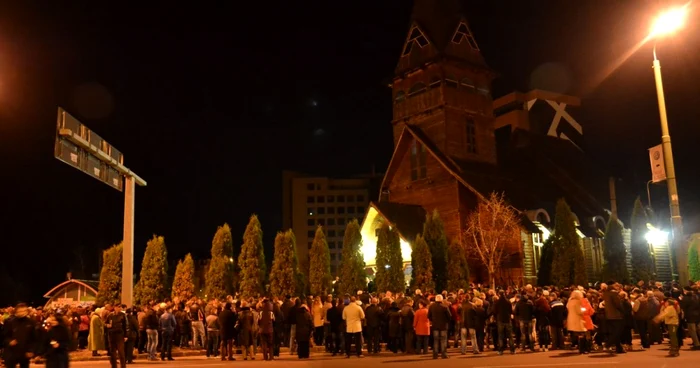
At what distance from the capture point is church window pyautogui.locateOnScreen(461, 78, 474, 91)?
4562 centimetres

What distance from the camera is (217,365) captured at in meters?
17.2

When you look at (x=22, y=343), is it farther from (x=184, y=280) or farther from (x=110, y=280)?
(x=184, y=280)

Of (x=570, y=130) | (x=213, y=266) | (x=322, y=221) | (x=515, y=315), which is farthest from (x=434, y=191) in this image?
(x=322, y=221)

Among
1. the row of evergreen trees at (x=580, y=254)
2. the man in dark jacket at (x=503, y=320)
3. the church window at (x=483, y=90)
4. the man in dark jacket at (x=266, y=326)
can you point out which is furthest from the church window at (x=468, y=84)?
the man in dark jacket at (x=266, y=326)

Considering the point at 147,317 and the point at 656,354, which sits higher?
the point at 147,317

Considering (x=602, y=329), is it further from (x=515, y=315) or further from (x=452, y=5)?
(x=452, y=5)

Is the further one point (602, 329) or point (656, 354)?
point (602, 329)

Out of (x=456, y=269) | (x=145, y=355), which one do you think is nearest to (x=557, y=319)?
(x=145, y=355)

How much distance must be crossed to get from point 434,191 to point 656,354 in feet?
89.2

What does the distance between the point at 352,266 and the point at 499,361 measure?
19.5 m

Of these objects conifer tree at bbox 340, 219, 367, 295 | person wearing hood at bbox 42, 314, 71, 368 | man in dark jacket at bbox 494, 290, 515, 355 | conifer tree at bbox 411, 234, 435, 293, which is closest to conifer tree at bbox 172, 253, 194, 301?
conifer tree at bbox 340, 219, 367, 295

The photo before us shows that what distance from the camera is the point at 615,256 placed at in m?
40.5

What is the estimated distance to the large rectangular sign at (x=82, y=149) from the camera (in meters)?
18.5

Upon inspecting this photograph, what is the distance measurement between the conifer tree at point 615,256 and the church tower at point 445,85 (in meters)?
9.94
